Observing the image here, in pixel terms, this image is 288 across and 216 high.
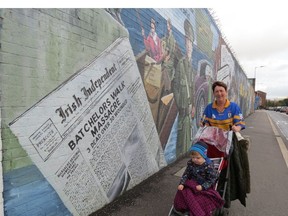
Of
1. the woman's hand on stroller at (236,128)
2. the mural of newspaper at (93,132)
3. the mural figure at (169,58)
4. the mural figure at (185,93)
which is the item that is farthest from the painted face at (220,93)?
the mural figure at (185,93)

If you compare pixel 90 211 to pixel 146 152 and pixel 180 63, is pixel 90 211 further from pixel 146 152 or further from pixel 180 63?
pixel 180 63

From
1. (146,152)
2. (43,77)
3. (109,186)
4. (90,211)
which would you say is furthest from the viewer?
(146,152)

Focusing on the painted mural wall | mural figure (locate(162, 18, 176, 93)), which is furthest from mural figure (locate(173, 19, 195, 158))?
the painted mural wall

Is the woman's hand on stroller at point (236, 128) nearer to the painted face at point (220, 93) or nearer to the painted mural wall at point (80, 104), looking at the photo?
the painted face at point (220, 93)

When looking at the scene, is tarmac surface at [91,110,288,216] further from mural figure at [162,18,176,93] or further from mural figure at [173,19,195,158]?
mural figure at [162,18,176,93]

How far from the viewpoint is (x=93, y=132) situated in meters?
3.53

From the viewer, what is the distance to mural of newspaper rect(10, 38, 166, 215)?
9.34ft

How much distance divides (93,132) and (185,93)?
4.16 metres

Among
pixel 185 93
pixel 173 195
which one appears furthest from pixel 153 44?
pixel 173 195

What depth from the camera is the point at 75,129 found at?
10.6 feet

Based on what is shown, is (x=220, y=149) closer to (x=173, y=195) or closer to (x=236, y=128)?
(x=236, y=128)

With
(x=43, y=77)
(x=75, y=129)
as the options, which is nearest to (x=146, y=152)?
(x=75, y=129)

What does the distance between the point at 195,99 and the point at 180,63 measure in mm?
1942

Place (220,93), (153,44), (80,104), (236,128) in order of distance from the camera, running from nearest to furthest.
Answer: (80,104) → (236,128) → (220,93) → (153,44)
